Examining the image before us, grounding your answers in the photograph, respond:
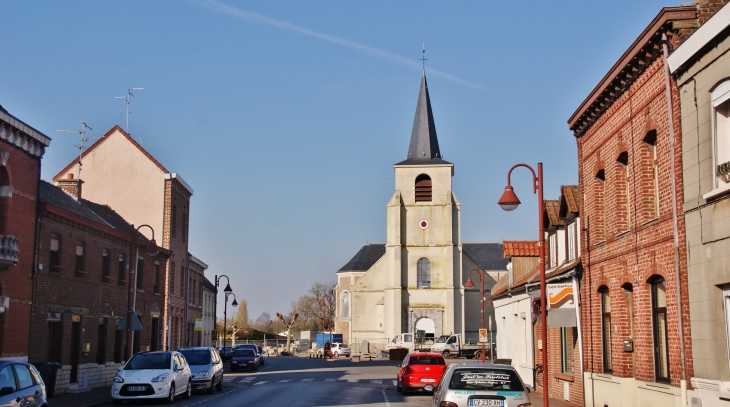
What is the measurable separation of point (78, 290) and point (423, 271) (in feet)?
151

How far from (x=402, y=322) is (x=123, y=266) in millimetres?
39914

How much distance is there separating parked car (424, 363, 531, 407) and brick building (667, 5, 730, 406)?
290 centimetres

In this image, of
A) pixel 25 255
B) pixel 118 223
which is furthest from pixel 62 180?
pixel 25 255

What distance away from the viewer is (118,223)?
43.3m

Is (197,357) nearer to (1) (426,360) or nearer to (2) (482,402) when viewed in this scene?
(1) (426,360)

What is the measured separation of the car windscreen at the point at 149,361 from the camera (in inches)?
942

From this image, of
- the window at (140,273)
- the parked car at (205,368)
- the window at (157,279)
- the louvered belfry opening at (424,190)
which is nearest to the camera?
the parked car at (205,368)

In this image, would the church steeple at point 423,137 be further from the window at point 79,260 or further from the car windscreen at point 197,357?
the window at point 79,260

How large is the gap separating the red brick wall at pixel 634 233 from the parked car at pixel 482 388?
2928 mm

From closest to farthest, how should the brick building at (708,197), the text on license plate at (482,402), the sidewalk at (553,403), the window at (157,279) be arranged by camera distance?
1. the brick building at (708,197)
2. the text on license plate at (482,402)
3. the sidewalk at (553,403)
4. the window at (157,279)

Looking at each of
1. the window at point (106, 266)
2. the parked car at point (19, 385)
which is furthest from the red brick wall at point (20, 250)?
the parked car at point (19, 385)

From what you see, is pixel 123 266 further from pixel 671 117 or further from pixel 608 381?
pixel 671 117

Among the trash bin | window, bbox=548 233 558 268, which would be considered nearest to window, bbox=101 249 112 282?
the trash bin

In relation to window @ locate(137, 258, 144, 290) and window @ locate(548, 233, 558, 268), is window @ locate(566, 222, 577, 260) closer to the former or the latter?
window @ locate(548, 233, 558, 268)
